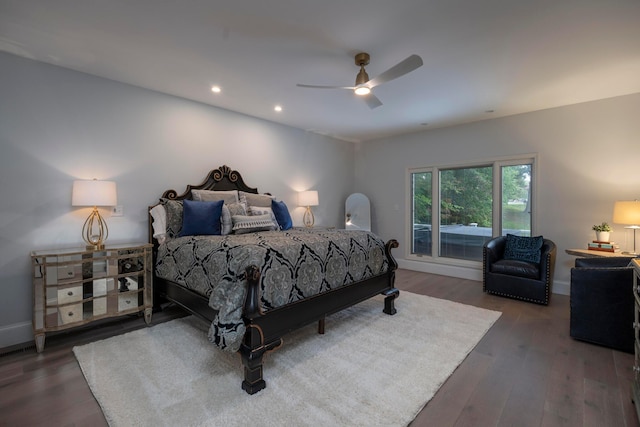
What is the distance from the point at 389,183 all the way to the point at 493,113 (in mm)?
2207

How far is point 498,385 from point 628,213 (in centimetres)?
285

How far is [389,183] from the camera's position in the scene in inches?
237

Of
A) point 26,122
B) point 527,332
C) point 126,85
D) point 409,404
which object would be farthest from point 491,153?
point 26,122

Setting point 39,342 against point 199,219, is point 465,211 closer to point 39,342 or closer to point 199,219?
point 199,219

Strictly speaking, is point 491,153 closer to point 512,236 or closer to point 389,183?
point 512,236

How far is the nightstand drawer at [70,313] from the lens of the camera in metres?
2.57

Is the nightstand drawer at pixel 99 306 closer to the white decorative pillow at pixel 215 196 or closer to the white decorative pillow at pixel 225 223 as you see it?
the white decorative pillow at pixel 225 223

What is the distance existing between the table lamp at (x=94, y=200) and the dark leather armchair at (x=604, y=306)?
4545mm

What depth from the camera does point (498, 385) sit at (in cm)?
204

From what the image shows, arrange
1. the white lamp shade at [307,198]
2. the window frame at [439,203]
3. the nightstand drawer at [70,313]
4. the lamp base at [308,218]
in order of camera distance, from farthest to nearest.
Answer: the lamp base at [308,218] < the white lamp shade at [307,198] < the window frame at [439,203] < the nightstand drawer at [70,313]

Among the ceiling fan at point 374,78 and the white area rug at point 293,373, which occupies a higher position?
the ceiling fan at point 374,78

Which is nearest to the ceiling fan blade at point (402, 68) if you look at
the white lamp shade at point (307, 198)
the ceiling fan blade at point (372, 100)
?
the ceiling fan blade at point (372, 100)

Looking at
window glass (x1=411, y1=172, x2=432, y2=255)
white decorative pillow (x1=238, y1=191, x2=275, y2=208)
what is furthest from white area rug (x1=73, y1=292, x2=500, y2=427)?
window glass (x1=411, y1=172, x2=432, y2=255)

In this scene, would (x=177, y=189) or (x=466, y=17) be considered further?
(x=177, y=189)
